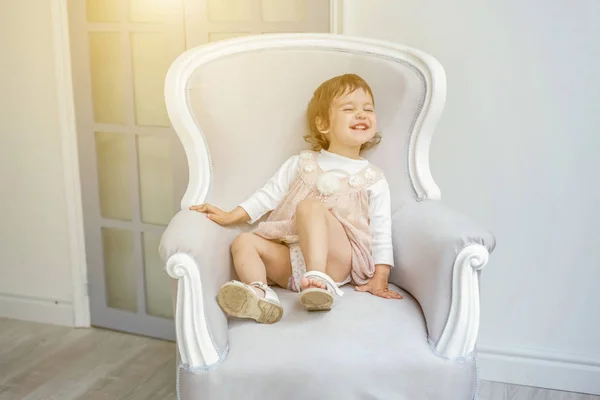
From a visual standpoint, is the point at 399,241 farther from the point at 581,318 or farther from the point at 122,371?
the point at 122,371

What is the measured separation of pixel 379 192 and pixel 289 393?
2.07ft

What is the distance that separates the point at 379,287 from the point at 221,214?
0.44 m

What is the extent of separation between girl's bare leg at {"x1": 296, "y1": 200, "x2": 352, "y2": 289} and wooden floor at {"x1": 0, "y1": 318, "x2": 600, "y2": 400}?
0.76 meters

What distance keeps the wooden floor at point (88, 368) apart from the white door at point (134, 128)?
123 millimetres

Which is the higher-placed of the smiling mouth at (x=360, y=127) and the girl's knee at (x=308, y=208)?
the smiling mouth at (x=360, y=127)

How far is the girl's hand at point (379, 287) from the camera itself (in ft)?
6.06

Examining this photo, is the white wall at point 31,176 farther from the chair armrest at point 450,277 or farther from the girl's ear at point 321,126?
the chair armrest at point 450,277

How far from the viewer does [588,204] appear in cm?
228

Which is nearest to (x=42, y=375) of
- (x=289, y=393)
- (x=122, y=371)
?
(x=122, y=371)

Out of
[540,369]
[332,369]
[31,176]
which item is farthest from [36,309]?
[540,369]

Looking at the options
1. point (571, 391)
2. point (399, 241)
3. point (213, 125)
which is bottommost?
point (571, 391)

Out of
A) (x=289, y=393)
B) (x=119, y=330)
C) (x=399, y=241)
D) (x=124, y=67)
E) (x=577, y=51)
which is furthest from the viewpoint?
(x=119, y=330)

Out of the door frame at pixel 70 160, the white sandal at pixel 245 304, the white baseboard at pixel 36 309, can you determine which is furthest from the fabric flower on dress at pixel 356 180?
the white baseboard at pixel 36 309

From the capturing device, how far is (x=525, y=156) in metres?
2.30
